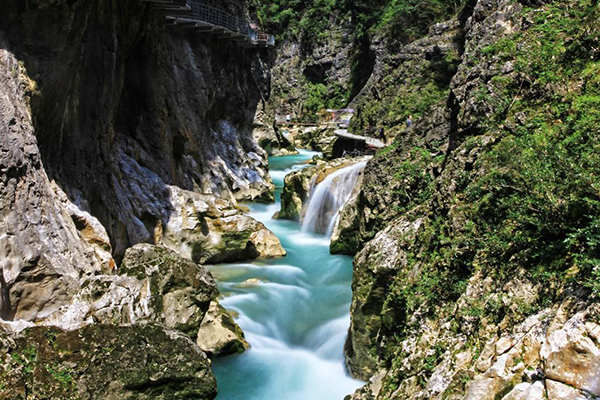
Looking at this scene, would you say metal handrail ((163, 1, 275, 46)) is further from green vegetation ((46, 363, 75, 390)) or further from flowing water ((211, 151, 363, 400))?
green vegetation ((46, 363, 75, 390))

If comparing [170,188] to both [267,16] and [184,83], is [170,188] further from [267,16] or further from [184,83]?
[267,16]

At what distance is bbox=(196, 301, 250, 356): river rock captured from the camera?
32.5 feet

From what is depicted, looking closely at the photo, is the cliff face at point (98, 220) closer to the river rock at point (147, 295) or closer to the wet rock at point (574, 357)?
the river rock at point (147, 295)

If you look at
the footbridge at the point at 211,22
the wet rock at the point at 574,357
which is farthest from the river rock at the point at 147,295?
the footbridge at the point at 211,22

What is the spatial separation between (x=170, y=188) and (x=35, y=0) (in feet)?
24.6

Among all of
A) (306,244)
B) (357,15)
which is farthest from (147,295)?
(357,15)

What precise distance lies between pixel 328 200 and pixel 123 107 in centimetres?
813

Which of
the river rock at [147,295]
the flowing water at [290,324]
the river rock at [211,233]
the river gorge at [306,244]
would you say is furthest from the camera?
the river rock at [211,233]

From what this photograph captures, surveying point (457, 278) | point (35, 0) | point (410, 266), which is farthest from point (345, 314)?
point (35, 0)

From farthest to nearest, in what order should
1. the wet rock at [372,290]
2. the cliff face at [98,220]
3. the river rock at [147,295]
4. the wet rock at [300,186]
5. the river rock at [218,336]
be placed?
the wet rock at [300,186] < the river rock at [218,336] < the wet rock at [372,290] < the river rock at [147,295] < the cliff face at [98,220]

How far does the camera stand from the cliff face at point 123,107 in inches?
392

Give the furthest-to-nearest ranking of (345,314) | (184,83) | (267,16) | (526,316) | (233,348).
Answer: (267,16) < (184,83) < (345,314) < (233,348) < (526,316)

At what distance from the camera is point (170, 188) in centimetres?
1598

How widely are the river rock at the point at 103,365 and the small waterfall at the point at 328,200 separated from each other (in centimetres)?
1214
